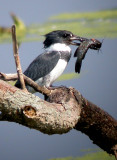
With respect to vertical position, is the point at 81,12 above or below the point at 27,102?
below

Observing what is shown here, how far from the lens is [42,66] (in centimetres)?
374

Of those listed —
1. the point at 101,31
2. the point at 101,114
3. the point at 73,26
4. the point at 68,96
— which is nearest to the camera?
the point at 68,96

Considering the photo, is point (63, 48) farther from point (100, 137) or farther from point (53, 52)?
point (100, 137)

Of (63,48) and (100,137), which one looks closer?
(100,137)

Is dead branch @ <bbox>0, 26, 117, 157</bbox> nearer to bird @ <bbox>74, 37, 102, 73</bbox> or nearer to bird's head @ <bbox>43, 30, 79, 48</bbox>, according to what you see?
bird @ <bbox>74, 37, 102, 73</bbox>

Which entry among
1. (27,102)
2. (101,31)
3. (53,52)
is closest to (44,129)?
(27,102)

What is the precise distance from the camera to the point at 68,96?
9.00 ft

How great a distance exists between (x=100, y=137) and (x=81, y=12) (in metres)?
4.97

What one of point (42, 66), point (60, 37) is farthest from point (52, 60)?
point (60, 37)

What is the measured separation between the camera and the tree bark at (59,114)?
2.43 m

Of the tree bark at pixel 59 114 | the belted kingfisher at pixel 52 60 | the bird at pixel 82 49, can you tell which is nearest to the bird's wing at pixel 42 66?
the belted kingfisher at pixel 52 60

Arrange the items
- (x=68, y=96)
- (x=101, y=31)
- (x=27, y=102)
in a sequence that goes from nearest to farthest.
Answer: (x=27, y=102) → (x=68, y=96) → (x=101, y=31)

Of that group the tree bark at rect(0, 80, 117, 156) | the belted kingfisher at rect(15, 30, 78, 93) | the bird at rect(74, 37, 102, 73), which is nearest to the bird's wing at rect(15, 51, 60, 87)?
the belted kingfisher at rect(15, 30, 78, 93)

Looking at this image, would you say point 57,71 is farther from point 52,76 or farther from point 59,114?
point 59,114
